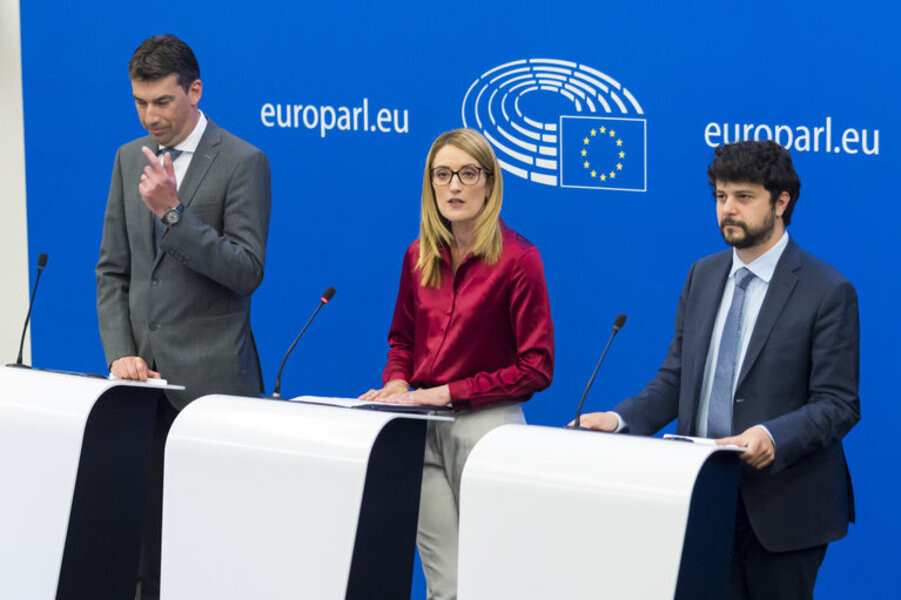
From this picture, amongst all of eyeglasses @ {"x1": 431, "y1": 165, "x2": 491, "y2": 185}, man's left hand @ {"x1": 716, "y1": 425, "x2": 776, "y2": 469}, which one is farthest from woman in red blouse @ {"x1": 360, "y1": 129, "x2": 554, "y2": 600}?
man's left hand @ {"x1": 716, "y1": 425, "x2": 776, "y2": 469}

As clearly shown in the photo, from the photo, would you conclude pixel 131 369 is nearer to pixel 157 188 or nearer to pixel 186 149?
pixel 157 188

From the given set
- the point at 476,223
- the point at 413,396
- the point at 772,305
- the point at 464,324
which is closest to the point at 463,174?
the point at 476,223

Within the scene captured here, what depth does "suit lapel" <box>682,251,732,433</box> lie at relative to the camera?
278cm

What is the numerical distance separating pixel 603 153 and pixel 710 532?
1.84m

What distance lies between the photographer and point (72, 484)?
2.73 m

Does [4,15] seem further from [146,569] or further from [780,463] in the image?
[780,463]

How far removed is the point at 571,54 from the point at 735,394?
5.02ft

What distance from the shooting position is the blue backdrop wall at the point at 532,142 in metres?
3.56

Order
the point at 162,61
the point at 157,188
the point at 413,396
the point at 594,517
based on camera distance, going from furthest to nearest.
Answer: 1. the point at 162,61
2. the point at 157,188
3. the point at 413,396
4. the point at 594,517

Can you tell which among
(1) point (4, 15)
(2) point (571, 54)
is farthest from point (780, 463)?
(1) point (4, 15)

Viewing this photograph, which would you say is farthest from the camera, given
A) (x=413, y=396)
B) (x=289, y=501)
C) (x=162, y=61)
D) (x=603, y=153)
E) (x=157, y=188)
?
(x=603, y=153)

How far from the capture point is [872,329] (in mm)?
3561

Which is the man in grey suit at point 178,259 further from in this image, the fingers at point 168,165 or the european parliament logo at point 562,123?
the european parliament logo at point 562,123

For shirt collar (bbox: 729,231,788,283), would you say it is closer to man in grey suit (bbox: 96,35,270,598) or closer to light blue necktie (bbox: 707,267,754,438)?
light blue necktie (bbox: 707,267,754,438)
